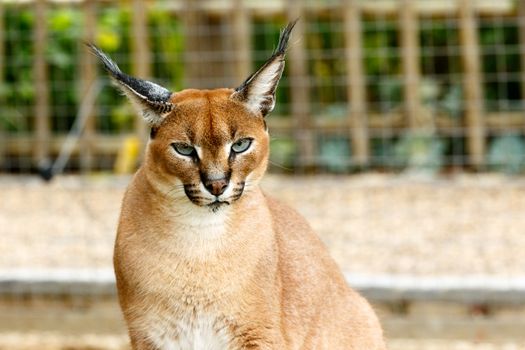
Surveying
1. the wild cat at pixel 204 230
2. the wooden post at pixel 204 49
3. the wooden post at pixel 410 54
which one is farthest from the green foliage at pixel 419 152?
the wild cat at pixel 204 230

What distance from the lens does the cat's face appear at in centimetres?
383

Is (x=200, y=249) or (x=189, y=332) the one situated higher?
(x=200, y=249)

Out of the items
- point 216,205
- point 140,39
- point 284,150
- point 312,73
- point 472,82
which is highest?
point 140,39

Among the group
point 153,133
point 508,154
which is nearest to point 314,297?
point 153,133

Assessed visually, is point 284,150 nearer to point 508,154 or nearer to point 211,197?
point 508,154

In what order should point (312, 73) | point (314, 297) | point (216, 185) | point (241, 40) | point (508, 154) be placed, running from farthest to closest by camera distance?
1. point (312, 73)
2. point (508, 154)
3. point (241, 40)
4. point (314, 297)
5. point (216, 185)

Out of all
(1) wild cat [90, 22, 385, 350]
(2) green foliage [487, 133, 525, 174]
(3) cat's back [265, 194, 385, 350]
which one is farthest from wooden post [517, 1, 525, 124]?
(1) wild cat [90, 22, 385, 350]

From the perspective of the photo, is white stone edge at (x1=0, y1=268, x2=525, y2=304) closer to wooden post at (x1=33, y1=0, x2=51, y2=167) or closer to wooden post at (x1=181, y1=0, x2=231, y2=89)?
wooden post at (x1=33, y1=0, x2=51, y2=167)

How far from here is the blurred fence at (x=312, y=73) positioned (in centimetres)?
1048

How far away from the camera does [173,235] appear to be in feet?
13.2

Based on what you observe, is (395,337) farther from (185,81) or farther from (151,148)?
(185,81)

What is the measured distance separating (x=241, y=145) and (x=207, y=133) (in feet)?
0.41

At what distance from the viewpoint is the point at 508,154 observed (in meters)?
10.7

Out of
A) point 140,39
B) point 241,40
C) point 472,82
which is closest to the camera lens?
point 140,39
